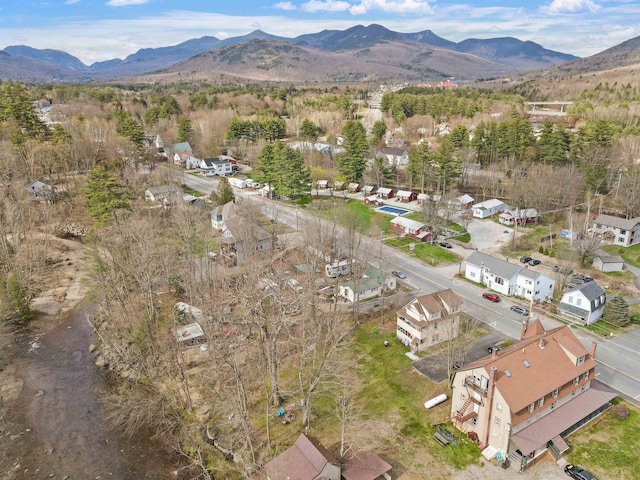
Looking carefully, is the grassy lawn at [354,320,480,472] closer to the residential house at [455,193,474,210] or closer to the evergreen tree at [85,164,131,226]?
the evergreen tree at [85,164,131,226]

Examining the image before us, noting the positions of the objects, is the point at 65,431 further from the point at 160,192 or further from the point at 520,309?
the point at 160,192

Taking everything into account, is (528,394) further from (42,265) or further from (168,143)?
(168,143)

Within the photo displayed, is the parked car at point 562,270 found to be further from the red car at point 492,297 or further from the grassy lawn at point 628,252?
the grassy lawn at point 628,252

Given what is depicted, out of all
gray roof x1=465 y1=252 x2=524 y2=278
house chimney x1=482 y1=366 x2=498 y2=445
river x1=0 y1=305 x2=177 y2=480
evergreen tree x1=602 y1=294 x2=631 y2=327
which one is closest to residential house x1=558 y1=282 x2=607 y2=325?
evergreen tree x1=602 y1=294 x2=631 y2=327

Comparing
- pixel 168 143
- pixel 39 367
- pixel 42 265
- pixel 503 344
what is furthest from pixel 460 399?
pixel 168 143

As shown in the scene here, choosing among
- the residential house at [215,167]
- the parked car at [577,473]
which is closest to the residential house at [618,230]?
the parked car at [577,473]

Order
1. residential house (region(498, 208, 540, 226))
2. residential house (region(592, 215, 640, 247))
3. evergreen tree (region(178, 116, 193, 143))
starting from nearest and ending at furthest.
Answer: residential house (region(592, 215, 640, 247))
residential house (region(498, 208, 540, 226))
evergreen tree (region(178, 116, 193, 143))
